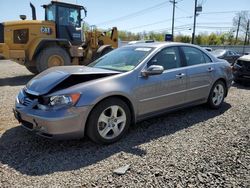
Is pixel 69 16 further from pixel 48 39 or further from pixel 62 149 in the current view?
pixel 62 149

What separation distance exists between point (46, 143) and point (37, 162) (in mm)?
586

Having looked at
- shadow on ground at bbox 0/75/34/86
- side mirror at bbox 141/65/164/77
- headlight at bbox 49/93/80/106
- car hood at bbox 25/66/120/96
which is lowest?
shadow on ground at bbox 0/75/34/86

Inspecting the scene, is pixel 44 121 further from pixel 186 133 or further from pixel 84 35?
pixel 84 35

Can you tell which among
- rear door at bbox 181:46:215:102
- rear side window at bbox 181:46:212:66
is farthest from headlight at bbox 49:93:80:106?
rear side window at bbox 181:46:212:66

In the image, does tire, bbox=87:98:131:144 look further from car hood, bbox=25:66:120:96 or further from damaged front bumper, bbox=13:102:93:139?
car hood, bbox=25:66:120:96

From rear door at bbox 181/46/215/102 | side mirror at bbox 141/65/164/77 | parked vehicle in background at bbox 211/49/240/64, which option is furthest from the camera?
parked vehicle in background at bbox 211/49/240/64

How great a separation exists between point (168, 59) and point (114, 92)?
153cm

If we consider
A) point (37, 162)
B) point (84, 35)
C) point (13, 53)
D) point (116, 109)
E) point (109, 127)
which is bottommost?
point (37, 162)

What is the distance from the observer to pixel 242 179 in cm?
297

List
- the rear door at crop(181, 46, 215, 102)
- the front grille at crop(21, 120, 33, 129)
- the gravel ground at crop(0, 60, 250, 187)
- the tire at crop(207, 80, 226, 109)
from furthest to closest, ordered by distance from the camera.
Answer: the tire at crop(207, 80, 226, 109)
the rear door at crop(181, 46, 215, 102)
the front grille at crop(21, 120, 33, 129)
the gravel ground at crop(0, 60, 250, 187)

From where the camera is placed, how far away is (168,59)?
187 inches

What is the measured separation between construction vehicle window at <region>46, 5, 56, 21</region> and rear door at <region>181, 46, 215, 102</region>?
7.21 metres

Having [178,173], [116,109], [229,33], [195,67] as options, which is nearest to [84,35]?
[195,67]

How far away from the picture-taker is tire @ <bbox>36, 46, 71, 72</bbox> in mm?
9938
